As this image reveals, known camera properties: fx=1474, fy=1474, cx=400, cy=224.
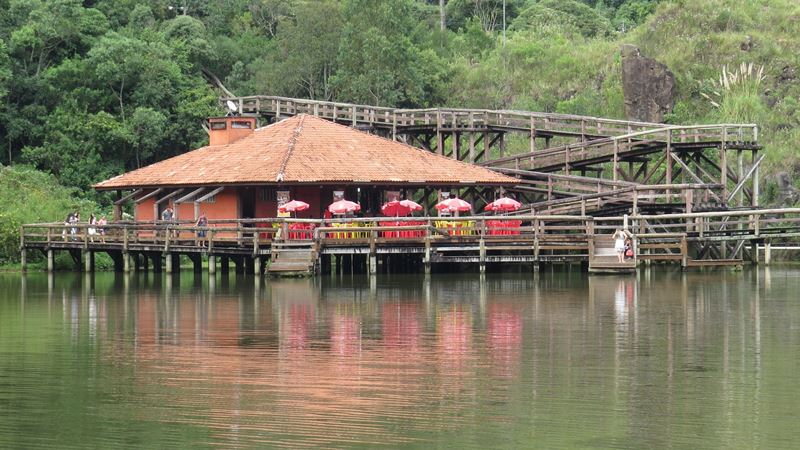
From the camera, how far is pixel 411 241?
48.4m

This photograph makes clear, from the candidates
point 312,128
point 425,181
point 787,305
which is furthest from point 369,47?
point 787,305

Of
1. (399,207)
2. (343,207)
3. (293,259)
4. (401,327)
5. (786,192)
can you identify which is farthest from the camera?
(786,192)

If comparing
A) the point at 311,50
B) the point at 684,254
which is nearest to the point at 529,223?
the point at 684,254

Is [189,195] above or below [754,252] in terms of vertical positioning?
above

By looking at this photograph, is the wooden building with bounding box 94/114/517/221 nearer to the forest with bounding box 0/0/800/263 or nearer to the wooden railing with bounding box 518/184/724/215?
the wooden railing with bounding box 518/184/724/215

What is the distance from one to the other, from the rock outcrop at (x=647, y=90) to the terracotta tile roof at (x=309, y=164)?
1440 centimetres

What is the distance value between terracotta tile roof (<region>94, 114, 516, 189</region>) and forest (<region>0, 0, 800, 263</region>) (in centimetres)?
955

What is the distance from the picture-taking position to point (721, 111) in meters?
67.1

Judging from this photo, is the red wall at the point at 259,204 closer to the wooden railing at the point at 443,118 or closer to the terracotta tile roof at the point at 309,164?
the terracotta tile roof at the point at 309,164

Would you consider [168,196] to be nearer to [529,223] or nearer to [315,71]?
[529,223]

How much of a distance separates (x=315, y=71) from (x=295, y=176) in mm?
24667

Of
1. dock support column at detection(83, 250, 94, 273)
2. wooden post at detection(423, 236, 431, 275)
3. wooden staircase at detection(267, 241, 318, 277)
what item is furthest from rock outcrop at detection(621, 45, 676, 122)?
dock support column at detection(83, 250, 94, 273)

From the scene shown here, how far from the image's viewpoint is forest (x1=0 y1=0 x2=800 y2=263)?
69.1 meters

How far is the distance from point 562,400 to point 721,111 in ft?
158
